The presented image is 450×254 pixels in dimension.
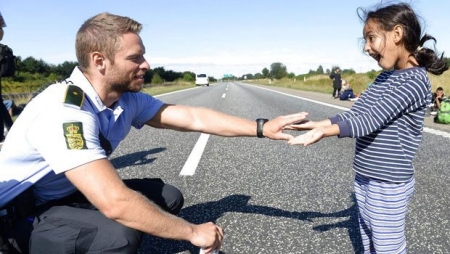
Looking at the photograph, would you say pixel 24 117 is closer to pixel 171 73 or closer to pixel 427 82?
pixel 427 82

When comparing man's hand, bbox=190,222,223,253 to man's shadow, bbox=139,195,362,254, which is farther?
man's shadow, bbox=139,195,362,254

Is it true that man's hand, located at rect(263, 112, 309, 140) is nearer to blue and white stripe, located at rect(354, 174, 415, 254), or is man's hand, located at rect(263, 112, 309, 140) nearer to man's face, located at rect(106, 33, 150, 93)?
blue and white stripe, located at rect(354, 174, 415, 254)

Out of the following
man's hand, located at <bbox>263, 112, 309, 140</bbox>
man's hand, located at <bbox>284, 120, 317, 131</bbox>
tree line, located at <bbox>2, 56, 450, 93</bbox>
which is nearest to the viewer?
man's hand, located at <bbox>284, 120, 317, 131</bbox>

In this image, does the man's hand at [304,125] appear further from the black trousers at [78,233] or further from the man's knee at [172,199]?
the black trousers at [78,233]

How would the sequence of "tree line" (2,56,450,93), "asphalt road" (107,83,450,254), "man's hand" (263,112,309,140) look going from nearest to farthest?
"man's hand" (263,112,309,140) → "asphalt road" (107,83,450,254) → "tree line" (2,56,450,93)

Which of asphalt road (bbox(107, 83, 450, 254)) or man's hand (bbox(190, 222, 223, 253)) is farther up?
man's hand (bbox(190, 222, 223, 253))

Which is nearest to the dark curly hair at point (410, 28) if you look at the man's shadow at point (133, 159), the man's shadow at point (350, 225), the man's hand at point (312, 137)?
the man's hand at point (312, 137)

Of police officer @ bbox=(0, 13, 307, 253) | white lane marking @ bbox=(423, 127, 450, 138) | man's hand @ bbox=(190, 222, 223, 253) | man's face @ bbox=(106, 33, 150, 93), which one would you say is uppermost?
man's face @ bbox=(106, 33, 150, 93)

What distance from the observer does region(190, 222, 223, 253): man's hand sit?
5.97ft

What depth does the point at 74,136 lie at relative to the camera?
5.83ft

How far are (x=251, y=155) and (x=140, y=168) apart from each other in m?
1.72

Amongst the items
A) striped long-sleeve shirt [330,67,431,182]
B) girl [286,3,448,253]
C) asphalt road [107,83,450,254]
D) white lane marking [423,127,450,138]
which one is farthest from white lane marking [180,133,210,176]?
white lane marking [423,127,450,138]

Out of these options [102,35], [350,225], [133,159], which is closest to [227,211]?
[350,225]

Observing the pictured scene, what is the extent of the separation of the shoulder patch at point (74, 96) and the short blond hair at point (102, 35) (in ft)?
0.77
